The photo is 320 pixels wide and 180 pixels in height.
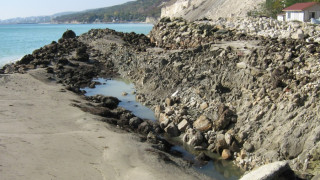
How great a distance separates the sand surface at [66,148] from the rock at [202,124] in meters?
2.76

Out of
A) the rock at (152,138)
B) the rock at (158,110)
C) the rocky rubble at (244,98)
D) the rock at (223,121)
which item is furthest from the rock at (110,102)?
the rock at (223,121)

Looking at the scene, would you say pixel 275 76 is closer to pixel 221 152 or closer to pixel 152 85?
pixel 221 152

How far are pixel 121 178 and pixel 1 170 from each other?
3346 mm

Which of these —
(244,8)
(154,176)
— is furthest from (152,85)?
(244,8)

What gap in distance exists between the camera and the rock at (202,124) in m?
14.0

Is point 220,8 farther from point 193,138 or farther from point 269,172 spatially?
point 269,172

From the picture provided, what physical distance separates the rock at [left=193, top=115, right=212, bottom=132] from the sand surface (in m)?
2.76

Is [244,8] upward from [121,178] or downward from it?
upward

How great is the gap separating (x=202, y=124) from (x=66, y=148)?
5712 mm

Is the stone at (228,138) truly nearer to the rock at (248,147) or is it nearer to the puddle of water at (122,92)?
the rock at (248,147)

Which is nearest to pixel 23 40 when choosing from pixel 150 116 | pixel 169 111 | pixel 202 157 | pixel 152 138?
pixel 150 116

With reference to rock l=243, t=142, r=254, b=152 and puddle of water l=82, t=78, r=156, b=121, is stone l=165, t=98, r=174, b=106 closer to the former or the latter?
puddle of water l=82, t=78, r=156, b=121

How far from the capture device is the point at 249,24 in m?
26.8

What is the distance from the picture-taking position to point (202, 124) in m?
14.2
